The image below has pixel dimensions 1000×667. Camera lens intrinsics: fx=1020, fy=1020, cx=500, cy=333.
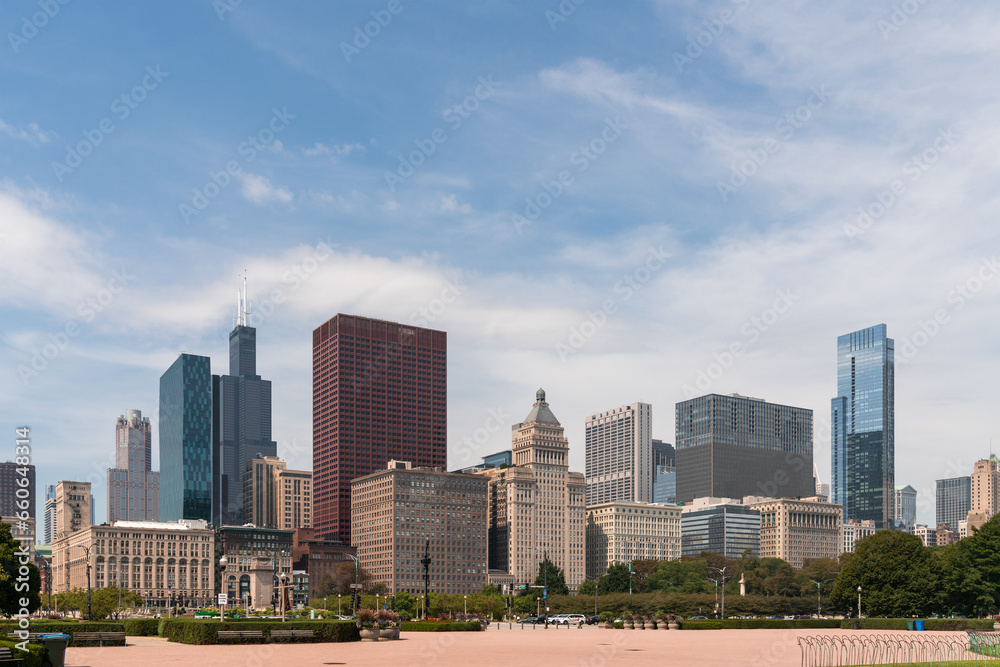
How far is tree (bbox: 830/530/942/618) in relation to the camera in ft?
347

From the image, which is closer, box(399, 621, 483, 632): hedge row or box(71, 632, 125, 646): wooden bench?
box(71, 632, 125, 646): wooden bench

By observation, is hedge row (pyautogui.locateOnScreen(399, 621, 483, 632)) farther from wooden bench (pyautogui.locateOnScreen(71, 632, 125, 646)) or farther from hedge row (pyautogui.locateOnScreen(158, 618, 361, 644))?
wooden bench (pyautogui.locateOnScreen(71, 632, 125, 646))

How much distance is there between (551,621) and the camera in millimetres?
117750

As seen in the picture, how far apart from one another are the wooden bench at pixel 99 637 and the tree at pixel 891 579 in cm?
8017

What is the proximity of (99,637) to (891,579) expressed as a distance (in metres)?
82.2

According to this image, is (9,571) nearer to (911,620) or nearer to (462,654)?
(462,654)

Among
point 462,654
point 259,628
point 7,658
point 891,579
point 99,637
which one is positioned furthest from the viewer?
point 891,579

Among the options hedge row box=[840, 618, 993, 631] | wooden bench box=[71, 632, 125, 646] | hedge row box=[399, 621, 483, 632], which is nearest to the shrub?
wooden bench box=[71, 632, 125, 646]

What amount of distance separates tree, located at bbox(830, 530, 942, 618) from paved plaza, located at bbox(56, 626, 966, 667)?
170ft

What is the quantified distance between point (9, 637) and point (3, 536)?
103 ft

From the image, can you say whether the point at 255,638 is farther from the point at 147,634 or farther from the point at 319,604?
the point at 319,604

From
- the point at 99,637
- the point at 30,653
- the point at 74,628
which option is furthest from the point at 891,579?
the point at 30,653

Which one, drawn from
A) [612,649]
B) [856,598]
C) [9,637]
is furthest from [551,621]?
[9,637]

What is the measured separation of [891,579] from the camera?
107500 mm
